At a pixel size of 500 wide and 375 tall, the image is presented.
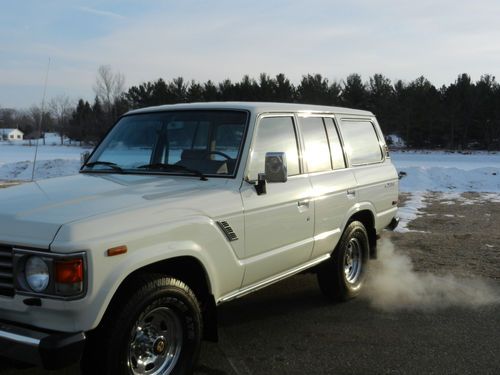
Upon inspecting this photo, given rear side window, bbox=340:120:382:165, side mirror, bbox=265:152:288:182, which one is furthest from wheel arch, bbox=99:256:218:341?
rear side window, bbox=340:120:382:165

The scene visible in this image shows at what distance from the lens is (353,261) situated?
582 centimetres

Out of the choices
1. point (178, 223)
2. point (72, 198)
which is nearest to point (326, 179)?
point (178, 223)

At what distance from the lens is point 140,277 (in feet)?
10.2

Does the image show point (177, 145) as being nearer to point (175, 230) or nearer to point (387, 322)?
point (175, 230)

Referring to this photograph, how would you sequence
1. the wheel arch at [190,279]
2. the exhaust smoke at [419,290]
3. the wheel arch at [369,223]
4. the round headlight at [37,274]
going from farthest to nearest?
the wheel arch at [369,223]
the exhaust smoke at [419,290]
the wheel arch at [190,279]
the round headlight at [37,274]

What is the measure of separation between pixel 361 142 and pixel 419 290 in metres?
1.84

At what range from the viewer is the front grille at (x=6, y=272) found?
2.89m

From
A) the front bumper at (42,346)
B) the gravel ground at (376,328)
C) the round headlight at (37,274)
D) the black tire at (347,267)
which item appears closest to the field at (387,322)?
the gravel ground at (376,328)

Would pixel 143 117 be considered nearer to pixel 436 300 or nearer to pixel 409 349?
pixel 409 349

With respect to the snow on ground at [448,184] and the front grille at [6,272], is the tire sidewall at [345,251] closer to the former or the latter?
the front grille at [6,272]

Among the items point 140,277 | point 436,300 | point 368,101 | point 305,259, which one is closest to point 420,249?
point 436,300

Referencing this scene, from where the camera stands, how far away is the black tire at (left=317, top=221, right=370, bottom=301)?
17.4 ft

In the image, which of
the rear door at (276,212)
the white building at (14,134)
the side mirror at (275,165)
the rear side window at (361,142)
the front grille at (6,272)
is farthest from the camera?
the white building at (14,134)

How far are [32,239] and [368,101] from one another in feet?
174
